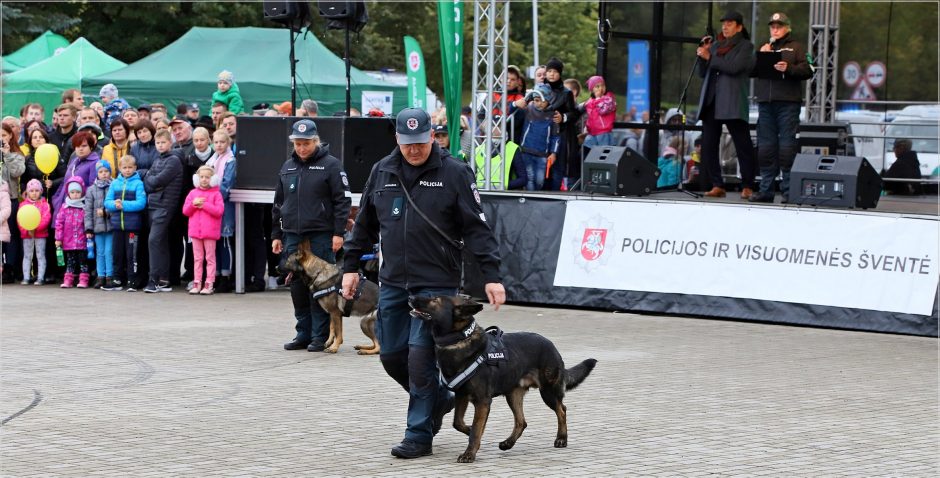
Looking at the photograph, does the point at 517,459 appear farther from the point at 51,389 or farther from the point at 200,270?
the point at 200,270

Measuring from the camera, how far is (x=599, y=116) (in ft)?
57.3

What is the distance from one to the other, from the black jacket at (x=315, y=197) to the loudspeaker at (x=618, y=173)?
4.41 meters

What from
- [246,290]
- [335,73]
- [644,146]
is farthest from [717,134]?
[335,73]

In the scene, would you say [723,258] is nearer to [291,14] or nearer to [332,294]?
[332,294]

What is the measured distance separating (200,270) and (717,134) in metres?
6.45

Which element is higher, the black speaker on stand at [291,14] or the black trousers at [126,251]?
the black speaker on stand at [291,14]

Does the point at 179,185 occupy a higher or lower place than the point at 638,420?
higher

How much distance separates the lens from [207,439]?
25.7ft

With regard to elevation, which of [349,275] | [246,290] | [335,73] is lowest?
[246,290]

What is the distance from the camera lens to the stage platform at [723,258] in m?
13.0

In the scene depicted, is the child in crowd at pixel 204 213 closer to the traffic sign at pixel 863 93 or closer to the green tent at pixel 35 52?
the green tent at pixel 35 52

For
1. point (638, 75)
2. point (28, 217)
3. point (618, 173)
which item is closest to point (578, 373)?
point (618, 173)

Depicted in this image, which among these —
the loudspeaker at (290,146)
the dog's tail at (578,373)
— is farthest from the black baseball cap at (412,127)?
the loudspeaker at (290,146)

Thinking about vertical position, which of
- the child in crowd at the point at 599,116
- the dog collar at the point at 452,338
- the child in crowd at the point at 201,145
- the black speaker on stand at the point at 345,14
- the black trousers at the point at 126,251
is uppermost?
the black speaker on stand at the point at 345,14
